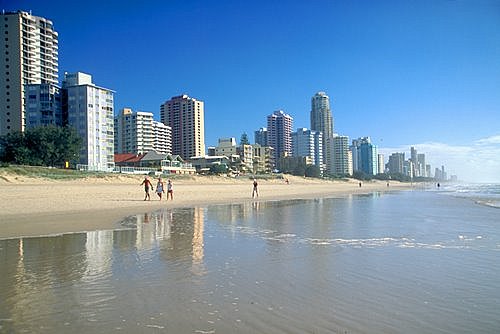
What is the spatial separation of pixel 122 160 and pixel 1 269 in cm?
9439

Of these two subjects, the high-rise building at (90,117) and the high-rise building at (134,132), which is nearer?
the high-rise building at (90,117)

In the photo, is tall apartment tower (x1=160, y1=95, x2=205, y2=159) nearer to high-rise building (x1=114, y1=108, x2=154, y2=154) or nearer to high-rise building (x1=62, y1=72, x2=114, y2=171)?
high-rise building (x1=114, y1=108, x2=154, y2=154)

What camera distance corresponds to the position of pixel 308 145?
189 metres

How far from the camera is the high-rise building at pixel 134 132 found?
137500mm

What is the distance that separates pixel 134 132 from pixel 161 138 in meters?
12.1

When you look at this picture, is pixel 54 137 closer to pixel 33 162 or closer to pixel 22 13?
pixel 33 162

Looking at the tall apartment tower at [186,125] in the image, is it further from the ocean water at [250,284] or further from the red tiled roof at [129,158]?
the ocean water at [250,284]

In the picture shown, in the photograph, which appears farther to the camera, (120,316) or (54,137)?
(54,137)

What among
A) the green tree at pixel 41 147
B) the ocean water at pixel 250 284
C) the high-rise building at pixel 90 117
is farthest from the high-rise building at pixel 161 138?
the ocean water at pixel 250 284

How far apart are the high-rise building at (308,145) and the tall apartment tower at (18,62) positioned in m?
118

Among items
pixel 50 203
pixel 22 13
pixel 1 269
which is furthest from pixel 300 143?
pixel 1 269

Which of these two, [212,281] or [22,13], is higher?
[22,13]

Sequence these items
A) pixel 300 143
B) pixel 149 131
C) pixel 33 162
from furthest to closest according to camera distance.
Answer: pixel 300 143 < pixel 149 131 < pixel 33 162

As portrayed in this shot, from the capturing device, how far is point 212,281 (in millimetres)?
6344
